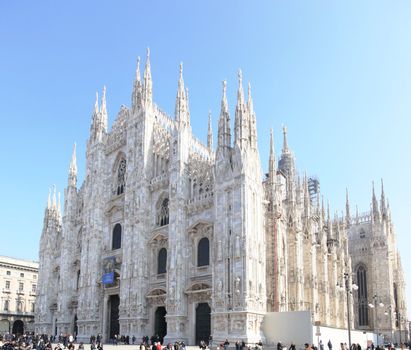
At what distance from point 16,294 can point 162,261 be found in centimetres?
4363

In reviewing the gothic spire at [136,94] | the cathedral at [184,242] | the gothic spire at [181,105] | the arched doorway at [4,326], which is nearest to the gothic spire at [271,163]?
the cathedral at [184,242]

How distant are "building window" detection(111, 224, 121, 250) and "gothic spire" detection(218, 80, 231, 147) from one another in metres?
16.7

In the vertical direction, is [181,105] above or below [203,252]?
above

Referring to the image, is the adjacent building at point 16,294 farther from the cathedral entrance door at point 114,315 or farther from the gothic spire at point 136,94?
the gothic spire at point 136,94

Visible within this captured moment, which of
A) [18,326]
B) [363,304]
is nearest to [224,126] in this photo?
[363,304]

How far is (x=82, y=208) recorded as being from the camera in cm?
5616

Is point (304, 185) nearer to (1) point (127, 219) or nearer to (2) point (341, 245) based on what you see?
(2) point (341, 245)

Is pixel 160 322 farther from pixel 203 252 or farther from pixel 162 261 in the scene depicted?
pixel 203 252

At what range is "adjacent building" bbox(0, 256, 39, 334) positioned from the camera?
→ 244 ft

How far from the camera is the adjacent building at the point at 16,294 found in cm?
7425

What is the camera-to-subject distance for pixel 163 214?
45000mm

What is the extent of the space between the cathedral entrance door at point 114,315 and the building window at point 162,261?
268 inches

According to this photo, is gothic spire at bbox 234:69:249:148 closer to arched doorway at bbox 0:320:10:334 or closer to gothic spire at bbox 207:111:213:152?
gothic spire at bbox 207:111:213:152

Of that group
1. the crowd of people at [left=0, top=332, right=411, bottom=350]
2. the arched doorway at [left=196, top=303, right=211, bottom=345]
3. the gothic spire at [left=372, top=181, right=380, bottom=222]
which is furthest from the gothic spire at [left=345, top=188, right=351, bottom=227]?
the arched doorway at [left=196, top=303, right=211, bottom=345]
